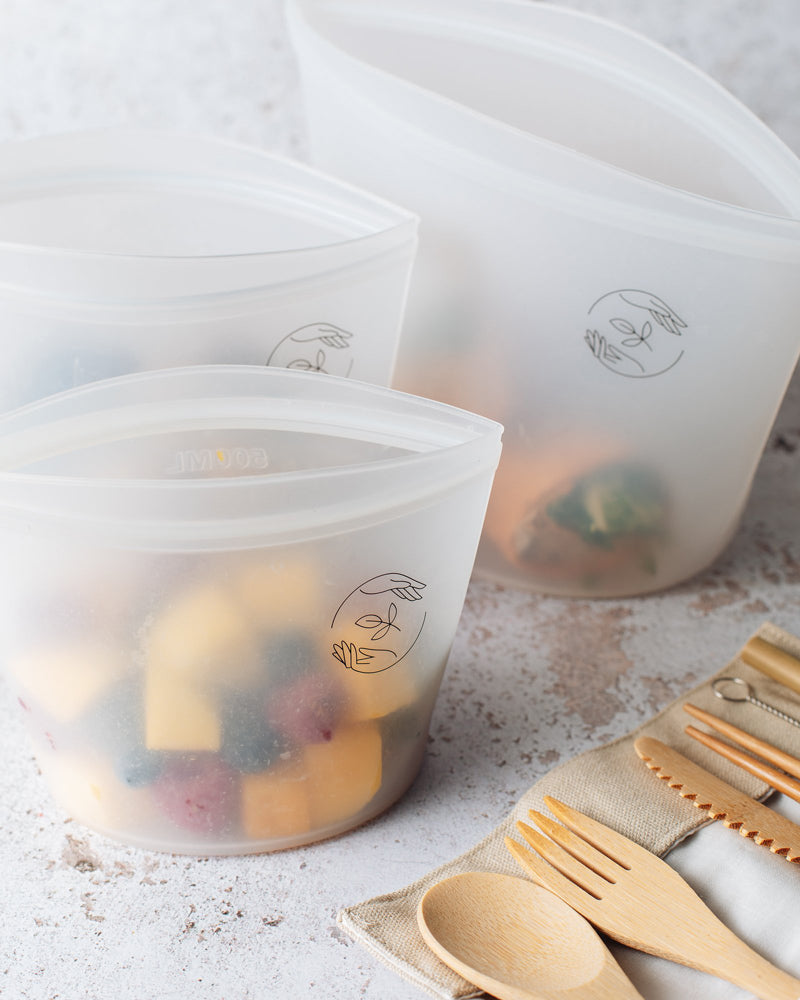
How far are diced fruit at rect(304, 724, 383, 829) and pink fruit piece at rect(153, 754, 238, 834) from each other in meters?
0.04

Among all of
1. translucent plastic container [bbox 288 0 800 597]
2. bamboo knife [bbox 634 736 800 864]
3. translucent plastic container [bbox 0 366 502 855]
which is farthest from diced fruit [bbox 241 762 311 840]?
translucent plastic container [bbox 288 0 800 597]

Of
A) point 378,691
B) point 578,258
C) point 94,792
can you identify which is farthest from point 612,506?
point 94,792

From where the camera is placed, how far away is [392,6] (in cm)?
73

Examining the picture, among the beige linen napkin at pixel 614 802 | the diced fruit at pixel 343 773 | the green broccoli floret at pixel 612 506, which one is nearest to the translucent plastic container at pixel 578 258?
the green broccoli floret at pixel 612 506

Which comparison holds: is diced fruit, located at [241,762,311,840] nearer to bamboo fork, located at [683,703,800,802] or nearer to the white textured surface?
the white textured surface

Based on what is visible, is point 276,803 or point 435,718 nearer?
point 276,803

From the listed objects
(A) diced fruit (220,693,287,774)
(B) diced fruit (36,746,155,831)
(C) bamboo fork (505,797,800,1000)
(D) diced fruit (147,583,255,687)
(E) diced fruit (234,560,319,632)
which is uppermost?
(E) diced fruit (234,560,319,632)

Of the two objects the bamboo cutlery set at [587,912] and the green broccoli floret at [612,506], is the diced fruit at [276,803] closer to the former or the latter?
the bamboo cutlery set at [587,912]

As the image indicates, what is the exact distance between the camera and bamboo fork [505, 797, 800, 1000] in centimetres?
43

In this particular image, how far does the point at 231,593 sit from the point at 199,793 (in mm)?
108

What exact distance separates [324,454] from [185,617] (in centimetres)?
14

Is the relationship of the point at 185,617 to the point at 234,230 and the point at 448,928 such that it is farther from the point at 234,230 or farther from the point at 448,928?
the point at 234,230

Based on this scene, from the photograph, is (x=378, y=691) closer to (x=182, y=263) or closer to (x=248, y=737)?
(x=248, y=737)

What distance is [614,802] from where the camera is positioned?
52cm
